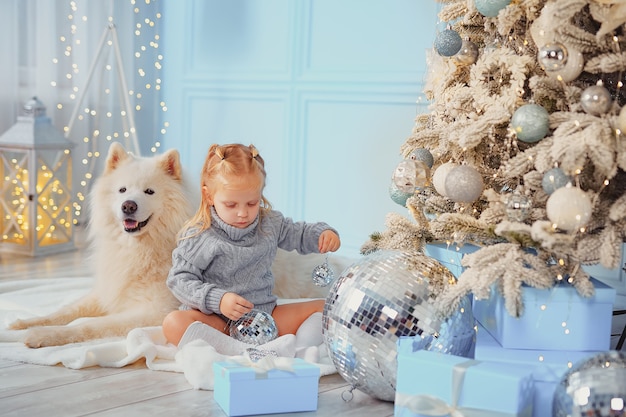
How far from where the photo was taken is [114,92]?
183 inches

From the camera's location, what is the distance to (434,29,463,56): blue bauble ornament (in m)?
2.24

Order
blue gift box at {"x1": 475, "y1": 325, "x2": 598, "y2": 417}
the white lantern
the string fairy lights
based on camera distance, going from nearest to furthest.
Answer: blue gift box at {"x1": 475, "y1": 325, "x2": 598, "y2": 417}, the white lantern, the string fairy lights

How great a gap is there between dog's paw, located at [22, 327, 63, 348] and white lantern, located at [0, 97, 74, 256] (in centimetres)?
158

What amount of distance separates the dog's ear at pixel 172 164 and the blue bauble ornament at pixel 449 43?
35.7 inches

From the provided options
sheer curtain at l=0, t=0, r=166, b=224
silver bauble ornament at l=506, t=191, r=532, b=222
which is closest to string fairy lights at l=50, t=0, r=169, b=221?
sheer curtain at l=0, t=0, r=166, b=224

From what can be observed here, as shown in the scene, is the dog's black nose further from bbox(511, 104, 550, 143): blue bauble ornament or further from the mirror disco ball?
bbox(511, 104, 550, 143): blue bauble ornament

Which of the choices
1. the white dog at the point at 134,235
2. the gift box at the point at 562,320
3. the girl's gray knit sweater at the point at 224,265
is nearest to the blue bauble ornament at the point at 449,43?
the girl's gray knit sweater at the point at 224,265

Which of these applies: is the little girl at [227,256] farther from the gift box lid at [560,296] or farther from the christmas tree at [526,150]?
the gift box lid at [560,296]

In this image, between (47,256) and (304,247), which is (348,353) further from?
(47,256)

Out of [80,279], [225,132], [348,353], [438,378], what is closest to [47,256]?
[80,279]

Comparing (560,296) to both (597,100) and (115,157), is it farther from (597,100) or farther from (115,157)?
(115,157)

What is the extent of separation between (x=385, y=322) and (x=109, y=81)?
3.30m

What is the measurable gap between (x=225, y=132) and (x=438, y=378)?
3020 millimetres

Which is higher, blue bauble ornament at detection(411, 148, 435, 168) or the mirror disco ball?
blue bauble ornament at detection(411, 148, 435, 168)
